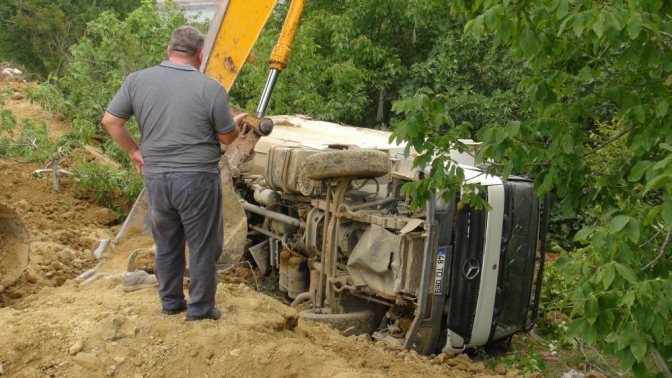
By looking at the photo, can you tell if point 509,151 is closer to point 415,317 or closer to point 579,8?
point 579,8

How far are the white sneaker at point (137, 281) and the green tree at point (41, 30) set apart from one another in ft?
51.1

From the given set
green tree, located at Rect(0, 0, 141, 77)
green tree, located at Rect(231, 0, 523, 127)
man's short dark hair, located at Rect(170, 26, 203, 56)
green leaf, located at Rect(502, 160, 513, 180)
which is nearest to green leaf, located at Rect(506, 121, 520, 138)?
green leaf, located at Rect(502, 160, 513, 180)

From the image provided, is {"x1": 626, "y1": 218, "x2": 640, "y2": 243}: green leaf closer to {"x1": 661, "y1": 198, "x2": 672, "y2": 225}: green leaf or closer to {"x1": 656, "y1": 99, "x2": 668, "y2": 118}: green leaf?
{"x1": 661, "y1": 198, "x2": 672, "y2": 225}: green leaf

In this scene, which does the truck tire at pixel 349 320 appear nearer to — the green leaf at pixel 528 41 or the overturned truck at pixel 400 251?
the overturned truck at pixel 400 251

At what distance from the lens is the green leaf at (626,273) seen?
10.2 ft

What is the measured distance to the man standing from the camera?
447 cm

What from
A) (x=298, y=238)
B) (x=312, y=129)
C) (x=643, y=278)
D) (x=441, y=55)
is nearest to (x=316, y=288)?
(x=298, y=238)

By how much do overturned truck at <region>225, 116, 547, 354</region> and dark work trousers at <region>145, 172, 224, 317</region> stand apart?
207 cm

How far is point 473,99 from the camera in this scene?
12.5 metres

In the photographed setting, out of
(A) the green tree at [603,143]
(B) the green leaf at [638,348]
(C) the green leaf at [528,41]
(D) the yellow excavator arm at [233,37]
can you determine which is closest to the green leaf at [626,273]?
(A) the green tree at [603,143]

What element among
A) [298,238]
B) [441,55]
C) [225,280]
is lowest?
[225,280]

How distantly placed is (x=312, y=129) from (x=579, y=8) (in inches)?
248

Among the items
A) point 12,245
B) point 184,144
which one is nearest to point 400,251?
point 184,144

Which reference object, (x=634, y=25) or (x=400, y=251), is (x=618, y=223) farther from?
(x=400, y=251)
